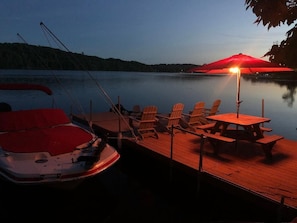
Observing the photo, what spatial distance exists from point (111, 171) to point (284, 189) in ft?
21.6

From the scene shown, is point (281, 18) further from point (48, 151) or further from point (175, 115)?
point (48, 151)

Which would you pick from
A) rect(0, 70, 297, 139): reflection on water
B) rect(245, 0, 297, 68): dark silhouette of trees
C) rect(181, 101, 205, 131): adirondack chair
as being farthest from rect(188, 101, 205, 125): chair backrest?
rect(245, 0, 297, 68): dark silhouette of trees

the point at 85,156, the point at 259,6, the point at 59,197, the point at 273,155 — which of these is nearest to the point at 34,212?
the point at 59,197

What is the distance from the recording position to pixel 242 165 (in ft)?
25.5

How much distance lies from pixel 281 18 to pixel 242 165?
394cm

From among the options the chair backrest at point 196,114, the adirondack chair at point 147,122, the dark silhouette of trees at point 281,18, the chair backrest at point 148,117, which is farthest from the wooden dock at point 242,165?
the dark silhouette of trees at point 281,18

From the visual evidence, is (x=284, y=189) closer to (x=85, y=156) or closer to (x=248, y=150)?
(x=248, y=150)

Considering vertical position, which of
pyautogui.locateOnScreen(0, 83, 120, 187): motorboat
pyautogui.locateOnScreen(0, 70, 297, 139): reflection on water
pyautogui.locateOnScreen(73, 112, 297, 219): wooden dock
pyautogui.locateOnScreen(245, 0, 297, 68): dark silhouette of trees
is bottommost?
pyautogui.locateOnScreen(0, 70, 297, 139): reflection on water

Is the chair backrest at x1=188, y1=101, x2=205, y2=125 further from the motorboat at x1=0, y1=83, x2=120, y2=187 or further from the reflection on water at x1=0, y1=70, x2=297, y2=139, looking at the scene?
the motorboat at x1=0, y1=83, x2=120, y2=187

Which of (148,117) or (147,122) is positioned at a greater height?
(148,117)

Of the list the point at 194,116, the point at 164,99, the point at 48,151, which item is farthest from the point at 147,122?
the point at 164,99

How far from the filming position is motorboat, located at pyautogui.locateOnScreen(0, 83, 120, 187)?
6.36 m

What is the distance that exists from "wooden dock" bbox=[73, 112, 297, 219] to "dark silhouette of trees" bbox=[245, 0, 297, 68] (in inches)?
108

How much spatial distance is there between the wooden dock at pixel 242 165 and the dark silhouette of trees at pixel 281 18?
108 inches
